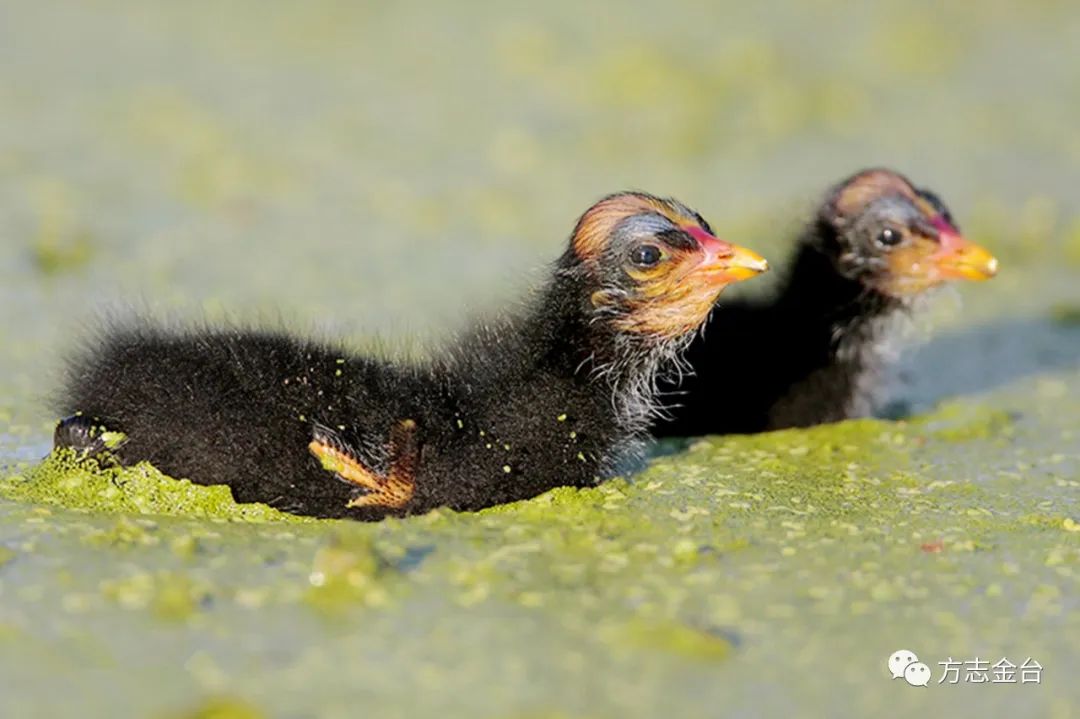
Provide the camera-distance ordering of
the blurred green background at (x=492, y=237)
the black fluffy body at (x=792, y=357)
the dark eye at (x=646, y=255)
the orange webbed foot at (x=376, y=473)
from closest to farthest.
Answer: the blurred green background at (x=492, y=237) < the orange webbed foot at (x=376, y=473) < the dark eye at (x=646, y=255) < the black fluffy body at (x=792, y=357)

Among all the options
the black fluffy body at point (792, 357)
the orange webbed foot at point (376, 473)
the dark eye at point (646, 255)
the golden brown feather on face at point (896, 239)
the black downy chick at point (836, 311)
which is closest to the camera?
the orange webbed foot at point (376, 473)

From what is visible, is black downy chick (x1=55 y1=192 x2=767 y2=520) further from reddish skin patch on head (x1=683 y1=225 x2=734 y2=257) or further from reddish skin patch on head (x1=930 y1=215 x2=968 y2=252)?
reddish skin patch on head (x1=930 y1=215 x2=968 y2=252)

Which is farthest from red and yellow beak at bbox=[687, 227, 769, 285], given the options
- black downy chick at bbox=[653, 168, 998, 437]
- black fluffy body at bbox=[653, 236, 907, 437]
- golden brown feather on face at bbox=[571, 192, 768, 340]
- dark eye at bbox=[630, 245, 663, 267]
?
black downy chick at bbox=[653, 168, 998, 437]

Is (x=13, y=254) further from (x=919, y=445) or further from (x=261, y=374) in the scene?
(x=919, y=445)

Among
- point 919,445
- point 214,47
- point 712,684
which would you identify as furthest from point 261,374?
point 214,47

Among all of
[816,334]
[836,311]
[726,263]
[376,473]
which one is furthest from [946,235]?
[376,473]

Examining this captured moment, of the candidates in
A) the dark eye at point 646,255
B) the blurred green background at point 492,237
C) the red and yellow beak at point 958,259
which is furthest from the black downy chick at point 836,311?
the dark eye at point 646,255

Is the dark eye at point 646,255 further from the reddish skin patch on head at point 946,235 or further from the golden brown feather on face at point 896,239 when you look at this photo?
the reddish skin patch on head at point 946,235
